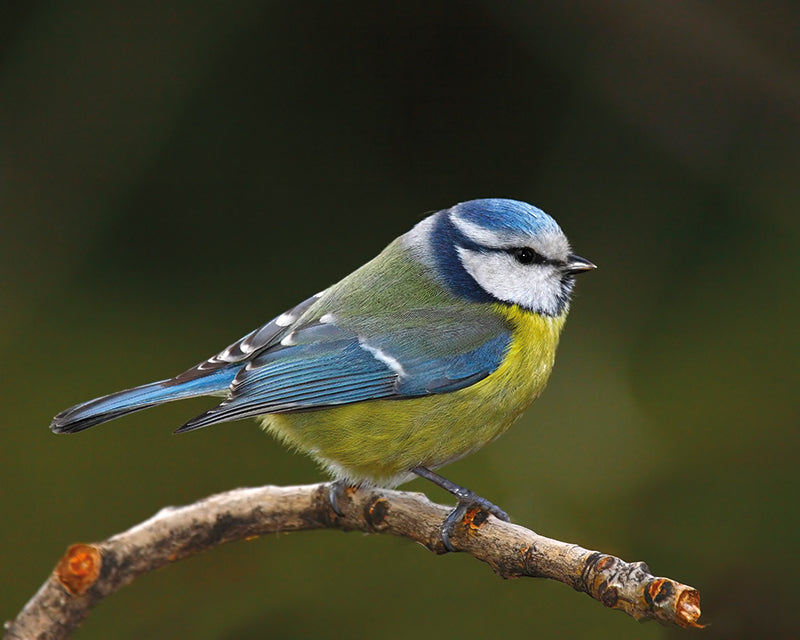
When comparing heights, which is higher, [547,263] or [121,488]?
[547,263]

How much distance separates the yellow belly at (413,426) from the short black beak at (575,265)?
23 cm

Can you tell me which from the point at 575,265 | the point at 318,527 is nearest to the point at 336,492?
the point at 318,527

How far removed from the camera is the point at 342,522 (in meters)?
2.46

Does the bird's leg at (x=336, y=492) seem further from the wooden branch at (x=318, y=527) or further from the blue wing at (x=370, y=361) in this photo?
the blue wing at (x=370, y=361)

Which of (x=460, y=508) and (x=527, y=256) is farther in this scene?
(x=527, y=256)

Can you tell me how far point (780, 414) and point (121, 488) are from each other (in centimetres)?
203

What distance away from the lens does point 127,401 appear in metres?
2.39

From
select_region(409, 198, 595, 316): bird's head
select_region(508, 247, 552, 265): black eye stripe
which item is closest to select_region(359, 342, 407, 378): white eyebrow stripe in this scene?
select_region(409, 198, 595, 316): bird's head

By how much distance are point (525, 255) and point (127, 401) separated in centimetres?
105

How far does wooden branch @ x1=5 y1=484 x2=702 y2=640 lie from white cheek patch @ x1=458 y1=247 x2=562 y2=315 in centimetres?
58

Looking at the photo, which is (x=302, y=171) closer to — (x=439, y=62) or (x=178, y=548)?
(x=439, y=62)

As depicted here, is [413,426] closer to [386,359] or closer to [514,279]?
[386,359]

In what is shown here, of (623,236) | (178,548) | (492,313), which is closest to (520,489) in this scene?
(492,313)

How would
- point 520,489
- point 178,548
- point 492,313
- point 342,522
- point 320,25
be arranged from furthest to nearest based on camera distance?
point 320,25
point 520,489
point 492,313
point 342,522
point 178,548
